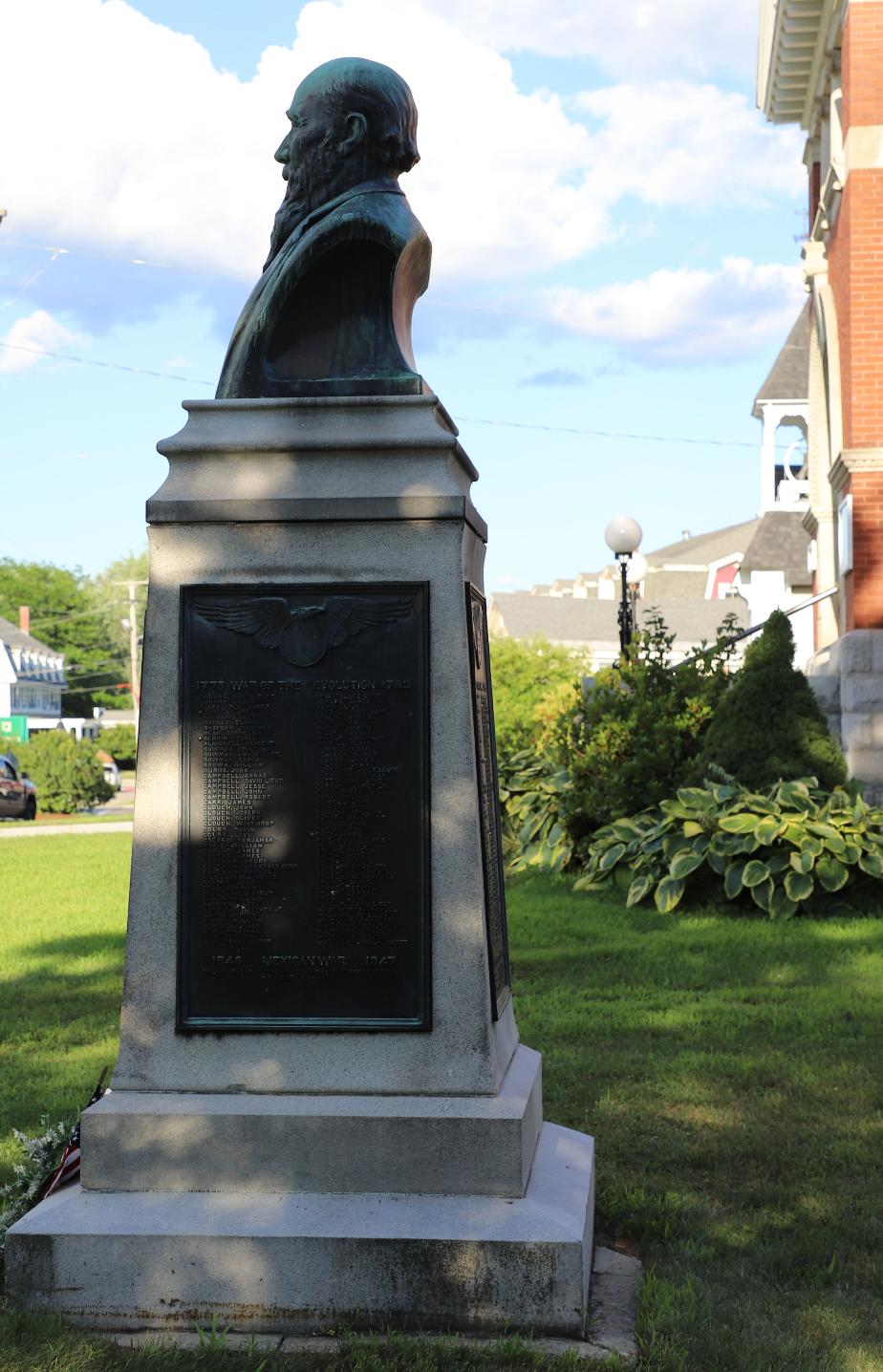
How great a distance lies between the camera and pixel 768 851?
36.4 ft

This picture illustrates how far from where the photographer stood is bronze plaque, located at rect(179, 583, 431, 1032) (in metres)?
4.32

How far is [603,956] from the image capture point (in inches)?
368

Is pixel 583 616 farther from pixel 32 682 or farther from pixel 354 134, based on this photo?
pixel 354 134

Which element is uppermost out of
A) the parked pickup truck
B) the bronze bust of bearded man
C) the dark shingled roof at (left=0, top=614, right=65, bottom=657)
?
the dark shingled roof at (left=0, top=614, right=65, bottom=657)

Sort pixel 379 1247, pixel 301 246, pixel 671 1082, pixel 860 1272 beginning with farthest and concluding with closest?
pixel 671 1082
pixel 301 246
pixel 860 1272
pixel 379 1247

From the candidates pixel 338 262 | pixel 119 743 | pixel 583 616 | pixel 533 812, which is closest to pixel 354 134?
pixel 338 262

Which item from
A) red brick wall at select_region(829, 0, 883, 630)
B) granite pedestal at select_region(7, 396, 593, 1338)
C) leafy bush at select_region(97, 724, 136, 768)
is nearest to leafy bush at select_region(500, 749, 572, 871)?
red brick wall at select_region(829, 0, 883, 630)

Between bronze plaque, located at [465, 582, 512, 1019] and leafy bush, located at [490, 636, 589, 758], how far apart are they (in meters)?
12.2

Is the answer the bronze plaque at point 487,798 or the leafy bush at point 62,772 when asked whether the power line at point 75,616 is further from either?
the bronze plaque at point 487,798

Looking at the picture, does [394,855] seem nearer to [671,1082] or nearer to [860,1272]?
[860,1272]

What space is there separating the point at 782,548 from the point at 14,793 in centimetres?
2538

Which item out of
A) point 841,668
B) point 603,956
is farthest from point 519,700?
point 603,956

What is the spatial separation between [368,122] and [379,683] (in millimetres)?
1859

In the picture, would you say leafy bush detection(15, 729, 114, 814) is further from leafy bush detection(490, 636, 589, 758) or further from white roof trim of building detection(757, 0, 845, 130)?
white roof trim of building detection(757, 0, 845, 130)
